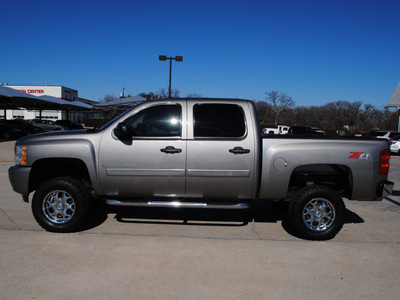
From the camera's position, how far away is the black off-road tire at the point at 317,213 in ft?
15.3

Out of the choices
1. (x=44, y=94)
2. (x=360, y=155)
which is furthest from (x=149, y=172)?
(x=44, y=94)

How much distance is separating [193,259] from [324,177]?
2.35 metres

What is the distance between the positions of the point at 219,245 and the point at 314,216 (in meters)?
1.42

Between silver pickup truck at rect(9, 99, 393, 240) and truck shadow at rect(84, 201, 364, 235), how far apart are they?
0.65 meters

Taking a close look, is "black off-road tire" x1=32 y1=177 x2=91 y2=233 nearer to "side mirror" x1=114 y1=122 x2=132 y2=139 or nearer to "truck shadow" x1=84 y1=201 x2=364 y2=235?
"truck shadow" x1=84 y1=201 x2=364 y2=235

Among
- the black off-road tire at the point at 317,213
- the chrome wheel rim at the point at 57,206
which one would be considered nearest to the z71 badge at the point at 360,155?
the black off-road tire at the point at 317,213

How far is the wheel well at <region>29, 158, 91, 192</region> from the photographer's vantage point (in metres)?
4.86

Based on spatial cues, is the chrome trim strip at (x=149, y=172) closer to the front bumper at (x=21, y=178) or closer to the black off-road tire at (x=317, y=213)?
the front bumper at (x=21, y=178)

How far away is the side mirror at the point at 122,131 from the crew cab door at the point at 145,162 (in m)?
0.01

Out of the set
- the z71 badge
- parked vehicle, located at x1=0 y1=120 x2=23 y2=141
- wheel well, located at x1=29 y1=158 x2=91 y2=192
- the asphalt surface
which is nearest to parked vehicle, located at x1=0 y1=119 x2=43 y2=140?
parked vehicle, located at x1=0 y1=120 x2=23 y2=141

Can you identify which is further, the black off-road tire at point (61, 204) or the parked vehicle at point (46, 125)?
the parked vehicle at point (46, 125)

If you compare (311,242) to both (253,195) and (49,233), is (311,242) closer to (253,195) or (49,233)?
(253,195)

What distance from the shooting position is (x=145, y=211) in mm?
5969

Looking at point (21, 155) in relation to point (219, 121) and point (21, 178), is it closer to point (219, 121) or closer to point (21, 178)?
point (21, 178)
